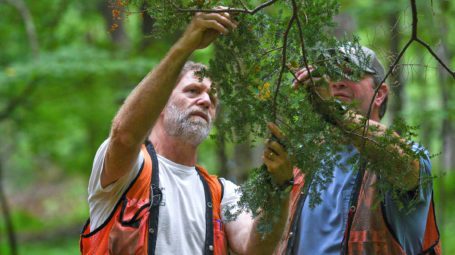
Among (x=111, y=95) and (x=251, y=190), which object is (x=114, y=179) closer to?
(x=251, y=190)

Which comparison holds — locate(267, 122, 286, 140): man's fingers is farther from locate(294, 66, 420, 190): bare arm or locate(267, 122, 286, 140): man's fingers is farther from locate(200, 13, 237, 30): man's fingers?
locate(200, 13, 237, 30): man's fingers

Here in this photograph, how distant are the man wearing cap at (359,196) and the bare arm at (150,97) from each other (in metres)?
0.45

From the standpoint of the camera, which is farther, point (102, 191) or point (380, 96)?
point (380, 96)

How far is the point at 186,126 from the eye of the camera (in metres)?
4.33

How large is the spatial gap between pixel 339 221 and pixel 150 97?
128 cm

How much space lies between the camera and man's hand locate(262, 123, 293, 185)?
319 cm

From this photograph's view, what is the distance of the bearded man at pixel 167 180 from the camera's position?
11.1 feet

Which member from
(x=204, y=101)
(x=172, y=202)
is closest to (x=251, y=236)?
(x=172, y=202)

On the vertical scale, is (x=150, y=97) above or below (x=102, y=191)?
above

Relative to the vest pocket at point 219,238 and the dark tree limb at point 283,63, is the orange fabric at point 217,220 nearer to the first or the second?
the vest pocket at point 219,238

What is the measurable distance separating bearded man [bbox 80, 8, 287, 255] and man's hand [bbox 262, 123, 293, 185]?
0.10ft

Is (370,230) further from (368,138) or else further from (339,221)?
(368,138)

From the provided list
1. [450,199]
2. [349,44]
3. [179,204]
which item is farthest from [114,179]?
[450,199]

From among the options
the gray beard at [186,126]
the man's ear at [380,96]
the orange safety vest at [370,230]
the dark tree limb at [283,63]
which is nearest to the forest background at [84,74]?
the gray beard at [186,126]
